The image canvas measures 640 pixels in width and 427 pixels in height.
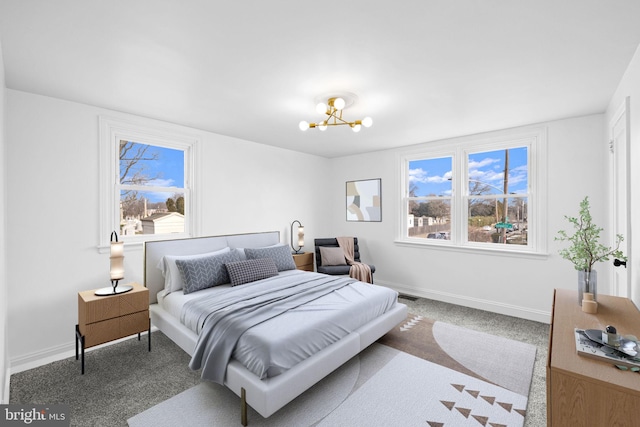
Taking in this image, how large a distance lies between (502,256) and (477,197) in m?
0.91

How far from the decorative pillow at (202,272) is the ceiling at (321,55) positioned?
169cm

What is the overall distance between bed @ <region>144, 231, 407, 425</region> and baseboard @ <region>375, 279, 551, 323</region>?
5.17 ft

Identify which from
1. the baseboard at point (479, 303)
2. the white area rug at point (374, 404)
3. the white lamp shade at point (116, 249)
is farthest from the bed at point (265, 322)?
the baseboard at point (479, 303)

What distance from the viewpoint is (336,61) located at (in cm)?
216

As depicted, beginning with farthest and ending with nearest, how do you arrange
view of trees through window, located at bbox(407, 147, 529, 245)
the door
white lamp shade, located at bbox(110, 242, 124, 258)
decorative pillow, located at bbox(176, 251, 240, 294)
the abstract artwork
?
the abstract artwork < view of trees through window, located at bbox(407, 147, 529, 245) < decorative pillow, located at bbox(176, 251, 240, 294) < white lamp shade, located at bbox(110, 242, 124, 258) < the door

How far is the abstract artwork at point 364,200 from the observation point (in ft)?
17.7

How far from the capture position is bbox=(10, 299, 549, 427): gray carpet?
2.14 meters

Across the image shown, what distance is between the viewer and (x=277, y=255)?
13.5 feet

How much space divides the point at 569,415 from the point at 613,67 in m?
2.56

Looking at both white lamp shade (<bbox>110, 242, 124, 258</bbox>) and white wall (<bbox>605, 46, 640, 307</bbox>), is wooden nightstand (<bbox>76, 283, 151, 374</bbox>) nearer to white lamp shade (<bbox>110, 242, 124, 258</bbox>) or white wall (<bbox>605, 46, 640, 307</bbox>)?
white lamp shade (<bbox>110, 242, 124, 258</bbox>)

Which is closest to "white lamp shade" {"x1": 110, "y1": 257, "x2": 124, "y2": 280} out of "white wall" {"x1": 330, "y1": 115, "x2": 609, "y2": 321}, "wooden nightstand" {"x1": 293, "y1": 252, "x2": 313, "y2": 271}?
"wooden nightstand" {"x1": 293, "y1": 252, "x2": 313, "y2": 271}

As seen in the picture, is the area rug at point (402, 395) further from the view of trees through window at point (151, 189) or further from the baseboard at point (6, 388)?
the view of trees through window at point (151, 189)

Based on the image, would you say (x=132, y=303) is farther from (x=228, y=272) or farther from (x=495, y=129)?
(x=495, y=129)

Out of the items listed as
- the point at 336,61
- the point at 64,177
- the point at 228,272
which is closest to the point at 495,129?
the point at 336,61
